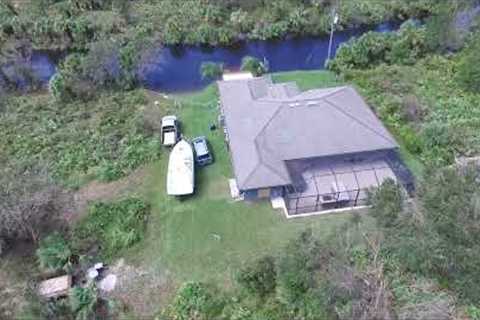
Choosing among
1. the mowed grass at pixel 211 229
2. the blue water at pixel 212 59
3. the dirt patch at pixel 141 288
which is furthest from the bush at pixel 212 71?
the dirt patch at pixel 141 288

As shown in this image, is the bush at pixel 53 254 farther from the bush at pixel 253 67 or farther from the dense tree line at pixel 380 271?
the bush at pixel 253 67

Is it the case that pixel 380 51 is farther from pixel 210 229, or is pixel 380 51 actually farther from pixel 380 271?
pixel 380 271

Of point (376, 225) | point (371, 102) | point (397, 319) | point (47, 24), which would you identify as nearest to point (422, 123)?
point (371, 102)

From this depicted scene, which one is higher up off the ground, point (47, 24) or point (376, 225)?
point (47, 24)

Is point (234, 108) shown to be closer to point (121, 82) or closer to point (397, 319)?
point (121, 82)

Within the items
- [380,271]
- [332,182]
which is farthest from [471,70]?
[380,271]
